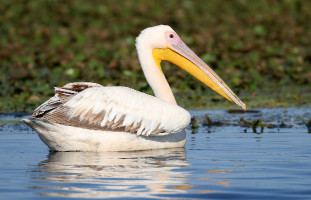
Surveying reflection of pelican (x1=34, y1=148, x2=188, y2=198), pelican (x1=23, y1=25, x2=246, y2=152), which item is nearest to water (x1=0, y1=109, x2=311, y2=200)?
reflection of pelican (x1=34, y1=148, x2=188, y2=198)

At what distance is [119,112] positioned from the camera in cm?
711

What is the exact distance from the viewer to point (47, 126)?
6.89 metres

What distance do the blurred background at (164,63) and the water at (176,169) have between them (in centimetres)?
300

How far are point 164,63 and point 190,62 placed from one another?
6.74 metres

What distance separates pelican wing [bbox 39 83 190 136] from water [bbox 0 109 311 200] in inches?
10.5

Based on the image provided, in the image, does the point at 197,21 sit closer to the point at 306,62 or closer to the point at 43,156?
the point at 306,62

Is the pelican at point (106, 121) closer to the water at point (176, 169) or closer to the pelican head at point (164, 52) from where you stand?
the water at point (176, 169)

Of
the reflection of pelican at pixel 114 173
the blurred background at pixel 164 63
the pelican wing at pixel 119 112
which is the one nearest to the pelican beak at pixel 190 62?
the pelican wing at pixel 119 112

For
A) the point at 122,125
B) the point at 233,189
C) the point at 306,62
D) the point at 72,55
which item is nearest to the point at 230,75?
the point at 306,62

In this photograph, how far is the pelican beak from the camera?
7.97 meters

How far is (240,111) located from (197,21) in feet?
32.1

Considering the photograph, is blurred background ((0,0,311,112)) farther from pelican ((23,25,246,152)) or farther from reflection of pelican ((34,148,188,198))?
reflection of pelican ((34,148,188,198))

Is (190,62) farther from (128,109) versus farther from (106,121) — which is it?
(106,121)

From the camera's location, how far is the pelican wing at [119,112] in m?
7.02
